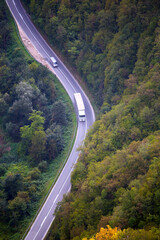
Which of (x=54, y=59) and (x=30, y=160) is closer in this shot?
(x=30, y=160)

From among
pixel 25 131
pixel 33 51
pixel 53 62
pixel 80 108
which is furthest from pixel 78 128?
pixel 33 51

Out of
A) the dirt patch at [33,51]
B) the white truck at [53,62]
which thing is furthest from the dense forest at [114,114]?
the dirt patch at [33,51]

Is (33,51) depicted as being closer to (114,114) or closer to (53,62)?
(53,62)

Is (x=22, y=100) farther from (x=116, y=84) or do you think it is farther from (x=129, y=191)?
(x=129, y=191)

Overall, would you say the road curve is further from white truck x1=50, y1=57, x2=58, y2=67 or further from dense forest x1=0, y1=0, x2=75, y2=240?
dense forest x1=0, y1=0, x2=75, y2=240

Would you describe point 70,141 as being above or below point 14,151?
below

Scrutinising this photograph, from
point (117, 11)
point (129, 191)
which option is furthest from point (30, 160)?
point (117, 11)
